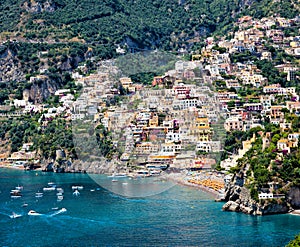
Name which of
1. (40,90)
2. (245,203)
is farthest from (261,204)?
(40,90)

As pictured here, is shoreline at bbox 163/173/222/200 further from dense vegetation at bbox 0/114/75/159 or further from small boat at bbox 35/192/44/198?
dense vegetation at bbox 0/114/75/159

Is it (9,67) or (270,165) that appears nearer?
(270,165)

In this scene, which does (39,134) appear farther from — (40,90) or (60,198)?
(60,198)

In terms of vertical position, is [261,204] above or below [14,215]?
above

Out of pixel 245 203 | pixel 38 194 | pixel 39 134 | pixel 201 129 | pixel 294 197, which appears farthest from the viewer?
pixel 39 134

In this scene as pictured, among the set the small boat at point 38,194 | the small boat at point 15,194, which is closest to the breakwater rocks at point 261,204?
the small boat at point 38,194

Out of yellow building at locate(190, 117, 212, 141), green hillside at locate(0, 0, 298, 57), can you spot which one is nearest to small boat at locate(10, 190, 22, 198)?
yellow building at locate(190, 117, 212, 141)

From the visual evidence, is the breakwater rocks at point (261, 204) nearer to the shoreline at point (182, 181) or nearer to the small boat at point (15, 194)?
the shoreline at point (182, 181)

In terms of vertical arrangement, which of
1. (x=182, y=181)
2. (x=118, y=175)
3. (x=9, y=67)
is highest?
(x=9, y=67)
